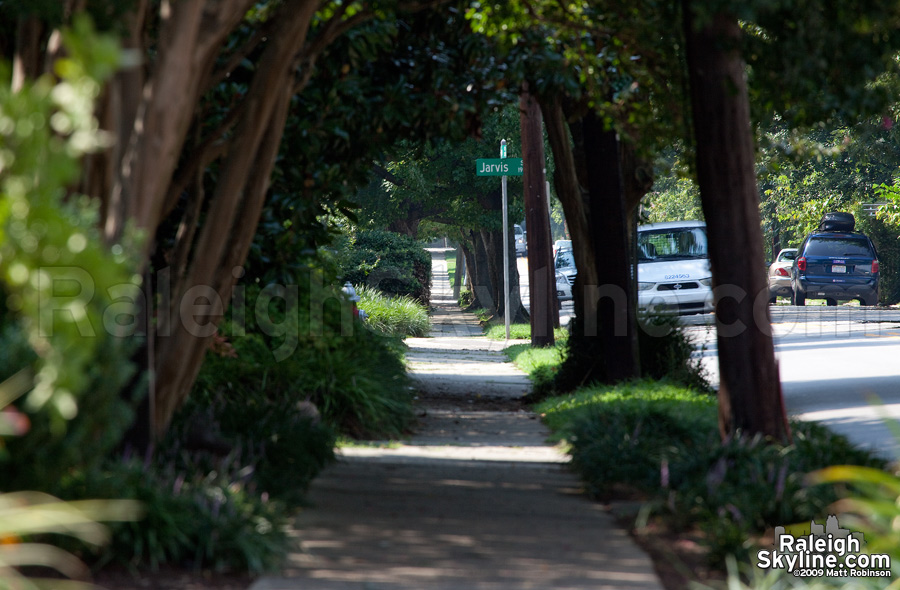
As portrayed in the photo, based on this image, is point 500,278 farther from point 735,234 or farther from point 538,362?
point 735,234

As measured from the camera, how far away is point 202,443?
6598 millimetres

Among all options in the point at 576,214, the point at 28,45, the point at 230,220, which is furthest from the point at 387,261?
the point at 28,45

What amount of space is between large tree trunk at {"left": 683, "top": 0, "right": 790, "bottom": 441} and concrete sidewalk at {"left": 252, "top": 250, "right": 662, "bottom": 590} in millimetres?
1227

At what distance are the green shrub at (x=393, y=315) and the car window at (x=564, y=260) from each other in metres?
4.35

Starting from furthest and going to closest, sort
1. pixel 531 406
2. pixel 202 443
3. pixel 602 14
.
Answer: pixel 531 406 → pixel 602 14 → pixel 202 443

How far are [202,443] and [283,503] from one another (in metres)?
1.01

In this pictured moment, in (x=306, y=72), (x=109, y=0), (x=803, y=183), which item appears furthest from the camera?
(x=803, y=183)

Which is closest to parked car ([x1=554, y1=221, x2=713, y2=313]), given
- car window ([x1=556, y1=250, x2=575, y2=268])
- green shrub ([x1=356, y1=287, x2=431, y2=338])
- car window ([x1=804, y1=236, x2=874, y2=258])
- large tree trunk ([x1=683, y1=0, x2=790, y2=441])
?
green shrub ([x1=356, y1=287, x2=431, y2=338])

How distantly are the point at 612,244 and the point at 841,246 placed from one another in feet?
60.8

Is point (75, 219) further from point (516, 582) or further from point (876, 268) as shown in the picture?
point (876, 268)

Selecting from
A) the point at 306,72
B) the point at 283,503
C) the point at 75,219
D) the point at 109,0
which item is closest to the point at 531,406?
the point at 306,72

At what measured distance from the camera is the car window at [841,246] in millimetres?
28141

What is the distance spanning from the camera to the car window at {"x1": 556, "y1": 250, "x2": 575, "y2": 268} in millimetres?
27375

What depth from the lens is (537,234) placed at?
19.0m
